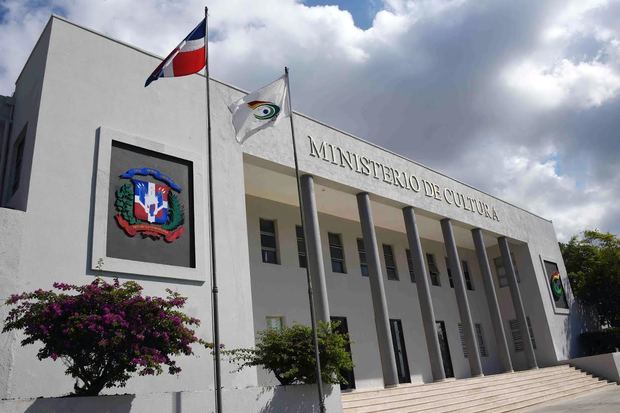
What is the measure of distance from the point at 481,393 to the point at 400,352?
482cm

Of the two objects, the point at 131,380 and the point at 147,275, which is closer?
the point at 131,380

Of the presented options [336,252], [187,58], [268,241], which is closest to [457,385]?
[336,252]

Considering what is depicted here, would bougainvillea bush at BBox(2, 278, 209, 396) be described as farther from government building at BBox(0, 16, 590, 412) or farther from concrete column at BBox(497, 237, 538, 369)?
concrete column at BBox(497, 237, 538, 369)

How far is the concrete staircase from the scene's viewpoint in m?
12.5

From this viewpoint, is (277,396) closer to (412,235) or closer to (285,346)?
(285,346)

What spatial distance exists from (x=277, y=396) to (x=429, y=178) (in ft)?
39.7

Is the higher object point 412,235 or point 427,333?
point 412,235

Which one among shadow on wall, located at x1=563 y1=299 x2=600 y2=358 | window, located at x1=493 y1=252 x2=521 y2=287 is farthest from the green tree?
window, located at x1=493 y1=252 x2=521 y2=287

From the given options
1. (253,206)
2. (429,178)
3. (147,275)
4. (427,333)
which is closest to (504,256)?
(429,178)

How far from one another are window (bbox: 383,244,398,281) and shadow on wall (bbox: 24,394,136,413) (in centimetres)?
1467

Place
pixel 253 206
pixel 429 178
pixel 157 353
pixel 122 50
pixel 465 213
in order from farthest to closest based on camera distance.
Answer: pixel 465 213 → pixel 429 178 → pixel 253 206 → pixel 122 50 → pixel 157 353

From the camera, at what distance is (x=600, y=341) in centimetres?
2420

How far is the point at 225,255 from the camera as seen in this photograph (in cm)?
1164

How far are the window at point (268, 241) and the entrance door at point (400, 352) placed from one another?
622 centimetres
